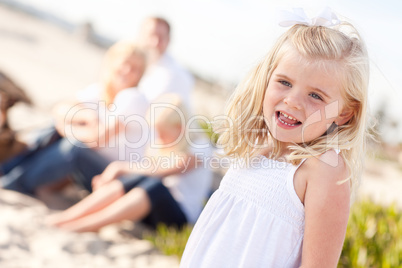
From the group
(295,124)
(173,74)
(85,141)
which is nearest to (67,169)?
(85,141)

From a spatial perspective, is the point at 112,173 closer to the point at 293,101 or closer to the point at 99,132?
the point at 99,132

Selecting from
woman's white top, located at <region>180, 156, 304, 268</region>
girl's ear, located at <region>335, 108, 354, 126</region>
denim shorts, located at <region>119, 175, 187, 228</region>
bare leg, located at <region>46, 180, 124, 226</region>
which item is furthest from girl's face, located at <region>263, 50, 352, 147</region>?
bare leg, located at <region>46, 180, 124, 226</region>

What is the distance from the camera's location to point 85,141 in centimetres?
392

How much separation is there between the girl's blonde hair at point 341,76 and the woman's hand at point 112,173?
2.33 meters

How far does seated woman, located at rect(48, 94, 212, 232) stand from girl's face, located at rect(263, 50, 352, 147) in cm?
230

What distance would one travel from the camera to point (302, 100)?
49.3 inches

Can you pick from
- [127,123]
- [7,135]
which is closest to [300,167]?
[127,123]

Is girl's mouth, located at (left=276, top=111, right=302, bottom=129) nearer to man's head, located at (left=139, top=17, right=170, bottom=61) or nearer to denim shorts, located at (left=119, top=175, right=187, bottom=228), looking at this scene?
denim shorts, located at (left=119, top=175, right=187, bottom=228)

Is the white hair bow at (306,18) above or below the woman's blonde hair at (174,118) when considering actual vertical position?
above

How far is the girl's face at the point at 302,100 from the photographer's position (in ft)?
4.05

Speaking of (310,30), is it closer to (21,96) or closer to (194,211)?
(194,211)

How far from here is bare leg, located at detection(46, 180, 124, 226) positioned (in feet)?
11.5

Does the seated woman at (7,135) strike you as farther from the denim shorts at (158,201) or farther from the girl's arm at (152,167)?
the denim shorts at (158,201)

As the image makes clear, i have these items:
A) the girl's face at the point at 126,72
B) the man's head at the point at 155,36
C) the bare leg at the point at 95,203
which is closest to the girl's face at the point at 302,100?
the bare leg at the point at 95,203
